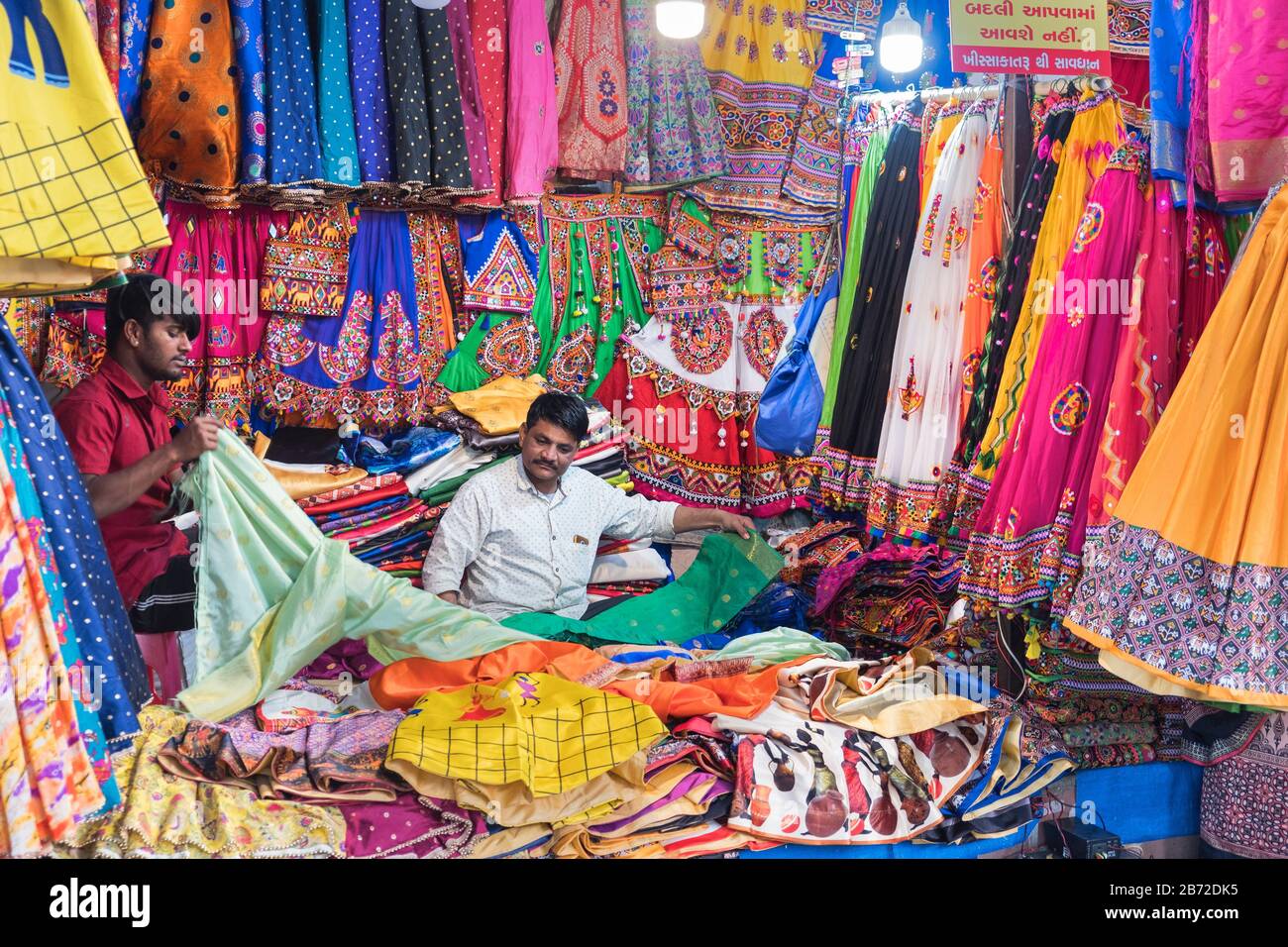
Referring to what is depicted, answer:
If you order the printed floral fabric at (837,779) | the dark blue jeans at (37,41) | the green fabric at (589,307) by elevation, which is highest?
the dark blue jeans at (37,41)

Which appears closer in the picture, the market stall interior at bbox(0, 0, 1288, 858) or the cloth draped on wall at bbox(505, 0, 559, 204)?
the market stall interior at bbox(0, 0, 1288, 858)

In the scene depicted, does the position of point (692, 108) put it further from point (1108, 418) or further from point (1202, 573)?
point (1202, 573)

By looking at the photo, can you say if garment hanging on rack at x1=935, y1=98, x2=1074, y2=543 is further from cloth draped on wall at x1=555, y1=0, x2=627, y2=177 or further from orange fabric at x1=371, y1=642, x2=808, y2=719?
cloth draped on wall at x1=555, y1=0, x2=627, y2=177

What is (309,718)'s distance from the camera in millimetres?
2652

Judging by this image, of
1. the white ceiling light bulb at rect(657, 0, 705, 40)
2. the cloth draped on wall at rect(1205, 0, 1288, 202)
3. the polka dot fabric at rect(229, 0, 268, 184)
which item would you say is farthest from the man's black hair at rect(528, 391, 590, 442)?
the cloth draped on wall at rect(1205, 0, 1288, 202)

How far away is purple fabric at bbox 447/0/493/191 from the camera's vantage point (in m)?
3.87

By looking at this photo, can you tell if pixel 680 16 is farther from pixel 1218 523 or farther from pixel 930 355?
pixel 1218 523

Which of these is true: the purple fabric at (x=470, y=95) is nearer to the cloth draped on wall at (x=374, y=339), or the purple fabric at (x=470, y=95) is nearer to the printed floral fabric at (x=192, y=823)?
the cloth draped on wall at (x=374, y=339)

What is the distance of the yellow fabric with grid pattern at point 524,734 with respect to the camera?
2.38m

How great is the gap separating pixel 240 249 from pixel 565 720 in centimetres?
206

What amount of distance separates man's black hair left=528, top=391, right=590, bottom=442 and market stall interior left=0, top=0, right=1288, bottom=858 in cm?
2

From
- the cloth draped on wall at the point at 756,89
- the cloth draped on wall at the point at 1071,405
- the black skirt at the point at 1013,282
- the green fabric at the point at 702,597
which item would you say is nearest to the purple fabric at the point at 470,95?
the cloth draped on wall at the point at 756,89

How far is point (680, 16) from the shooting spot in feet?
12.1

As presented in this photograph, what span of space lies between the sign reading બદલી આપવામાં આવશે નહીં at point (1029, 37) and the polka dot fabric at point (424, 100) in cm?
158
